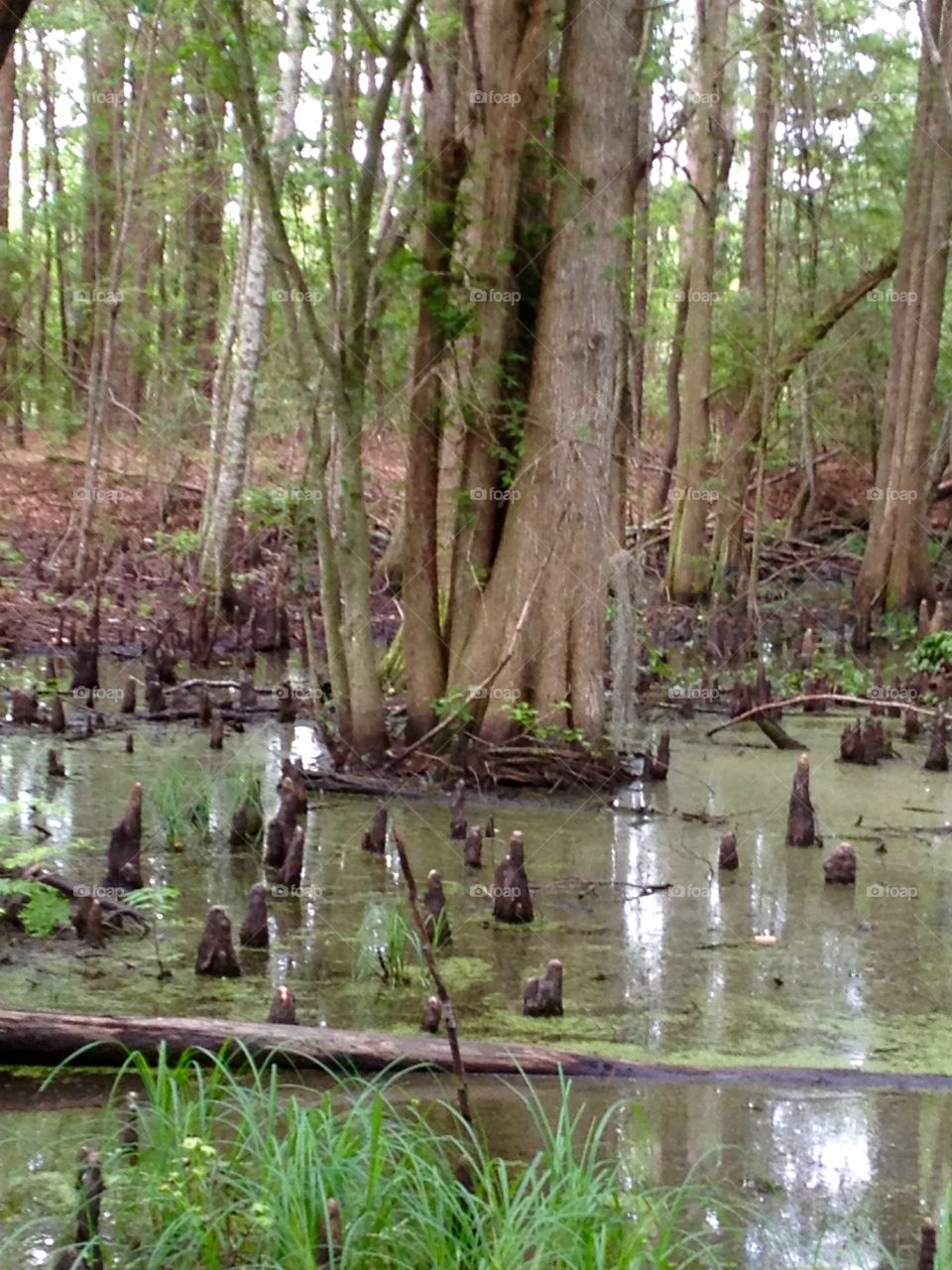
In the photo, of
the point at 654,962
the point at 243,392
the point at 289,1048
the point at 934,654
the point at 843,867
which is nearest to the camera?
the point at 289,1048

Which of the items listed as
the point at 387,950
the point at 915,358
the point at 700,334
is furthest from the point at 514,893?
the point at 915,358

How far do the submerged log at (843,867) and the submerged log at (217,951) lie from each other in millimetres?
2731

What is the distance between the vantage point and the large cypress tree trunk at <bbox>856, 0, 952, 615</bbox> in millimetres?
15859

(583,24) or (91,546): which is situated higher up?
(583,24)

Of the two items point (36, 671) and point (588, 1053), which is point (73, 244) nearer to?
point (36, 671)

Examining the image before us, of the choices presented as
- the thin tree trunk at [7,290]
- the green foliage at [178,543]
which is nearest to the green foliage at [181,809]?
the green foliage at [178,543]

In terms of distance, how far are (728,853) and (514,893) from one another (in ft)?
4.12

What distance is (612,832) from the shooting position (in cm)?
733

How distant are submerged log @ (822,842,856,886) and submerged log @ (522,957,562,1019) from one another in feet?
7.06

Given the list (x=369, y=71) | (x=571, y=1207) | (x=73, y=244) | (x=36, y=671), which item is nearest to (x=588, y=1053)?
(x=571, y=1207)

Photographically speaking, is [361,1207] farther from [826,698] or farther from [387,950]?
[826,698]

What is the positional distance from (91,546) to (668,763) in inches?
305

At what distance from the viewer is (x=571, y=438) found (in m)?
8.24

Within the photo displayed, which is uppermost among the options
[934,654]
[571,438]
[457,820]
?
[571,438]
